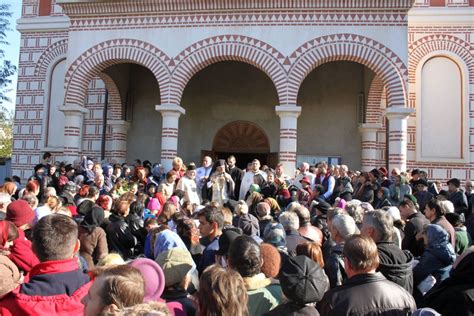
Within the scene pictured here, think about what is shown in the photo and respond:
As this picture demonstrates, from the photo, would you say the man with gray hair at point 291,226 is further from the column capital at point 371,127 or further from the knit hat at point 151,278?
the column capital at point 371,127

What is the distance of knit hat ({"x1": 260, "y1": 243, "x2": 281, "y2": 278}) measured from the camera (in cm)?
326

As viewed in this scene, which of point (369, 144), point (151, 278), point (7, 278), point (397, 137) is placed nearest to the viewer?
point (7, 278)

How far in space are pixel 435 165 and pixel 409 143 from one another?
3.50ft

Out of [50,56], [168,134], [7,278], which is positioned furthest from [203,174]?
[50,56]

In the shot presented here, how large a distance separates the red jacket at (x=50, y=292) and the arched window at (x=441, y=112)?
1342cm

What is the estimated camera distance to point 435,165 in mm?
14266

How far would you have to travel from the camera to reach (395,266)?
359cm

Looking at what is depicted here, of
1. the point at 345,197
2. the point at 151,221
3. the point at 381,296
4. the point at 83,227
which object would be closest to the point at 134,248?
the point at 151,221

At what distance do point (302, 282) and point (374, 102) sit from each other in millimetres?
13660

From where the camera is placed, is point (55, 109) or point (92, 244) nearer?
point (92, 244)

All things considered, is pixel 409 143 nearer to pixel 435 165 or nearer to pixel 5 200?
pixel 435 165

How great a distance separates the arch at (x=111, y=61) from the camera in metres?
12.9

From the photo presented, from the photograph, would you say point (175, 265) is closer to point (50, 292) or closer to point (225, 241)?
point (50, 292)

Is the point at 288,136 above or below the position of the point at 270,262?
above
